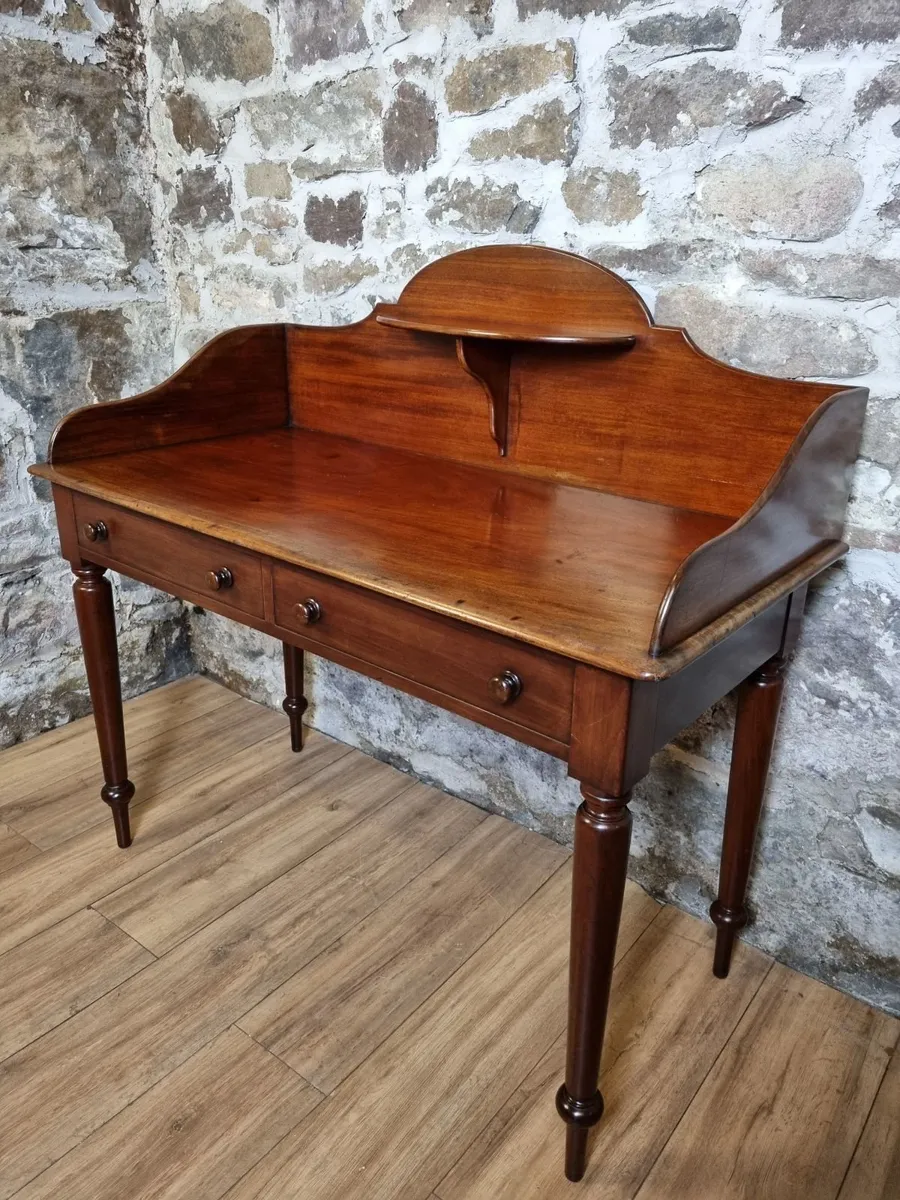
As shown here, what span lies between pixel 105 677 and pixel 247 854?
51cm

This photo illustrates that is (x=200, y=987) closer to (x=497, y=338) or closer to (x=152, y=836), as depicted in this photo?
(x=152, y=836)

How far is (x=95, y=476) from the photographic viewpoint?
1.70m

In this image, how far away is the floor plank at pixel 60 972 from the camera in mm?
1627

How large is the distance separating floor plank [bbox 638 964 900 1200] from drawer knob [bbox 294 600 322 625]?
38.1 inches

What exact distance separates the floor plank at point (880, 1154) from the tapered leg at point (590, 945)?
0.40 m

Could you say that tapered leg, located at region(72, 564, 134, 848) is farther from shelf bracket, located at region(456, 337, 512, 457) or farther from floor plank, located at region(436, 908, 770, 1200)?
floor plank, located at region(436, 908, 770, 1200)

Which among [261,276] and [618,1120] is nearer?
[618,1120]

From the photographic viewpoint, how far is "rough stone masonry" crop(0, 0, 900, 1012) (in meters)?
1.42

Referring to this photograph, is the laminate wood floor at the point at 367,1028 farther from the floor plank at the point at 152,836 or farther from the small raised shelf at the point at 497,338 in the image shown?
the small raised shelf at the point at 497,338

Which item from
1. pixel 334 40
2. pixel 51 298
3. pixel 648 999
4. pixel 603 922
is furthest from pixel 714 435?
pixel 51 298

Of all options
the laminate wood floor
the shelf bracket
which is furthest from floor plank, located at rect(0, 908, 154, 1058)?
the shelf bracket

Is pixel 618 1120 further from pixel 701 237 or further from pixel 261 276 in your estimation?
pixel 261 276

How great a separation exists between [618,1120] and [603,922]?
490 millimetres

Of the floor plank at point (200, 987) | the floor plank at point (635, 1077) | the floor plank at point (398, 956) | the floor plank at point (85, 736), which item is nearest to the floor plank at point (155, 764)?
the floor plank at point (85, 736)
